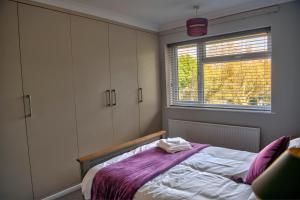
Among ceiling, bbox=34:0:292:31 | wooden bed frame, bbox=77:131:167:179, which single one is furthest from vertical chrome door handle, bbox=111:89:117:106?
ceiling, bbox=34:0:292:31

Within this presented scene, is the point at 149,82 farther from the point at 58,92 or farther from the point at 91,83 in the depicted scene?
the point at 58,92

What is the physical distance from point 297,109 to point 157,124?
7.37ft

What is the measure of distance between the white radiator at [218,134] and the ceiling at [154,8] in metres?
1.72

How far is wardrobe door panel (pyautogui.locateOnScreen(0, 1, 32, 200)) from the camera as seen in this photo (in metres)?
2.18

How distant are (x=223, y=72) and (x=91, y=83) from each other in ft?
6.74

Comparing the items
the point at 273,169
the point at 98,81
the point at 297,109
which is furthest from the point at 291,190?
the point at 98,81

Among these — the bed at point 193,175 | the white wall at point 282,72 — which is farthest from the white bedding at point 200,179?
the white wall at point 282,72

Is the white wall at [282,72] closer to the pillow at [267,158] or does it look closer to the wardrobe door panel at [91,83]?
the pillow at [267,158]

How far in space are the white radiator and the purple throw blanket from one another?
1.28 m

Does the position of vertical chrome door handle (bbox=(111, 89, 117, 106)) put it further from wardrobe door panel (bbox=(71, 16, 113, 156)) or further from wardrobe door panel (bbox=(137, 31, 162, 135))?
wardrobe door panel (bbox=(137, 31, 162, 135))

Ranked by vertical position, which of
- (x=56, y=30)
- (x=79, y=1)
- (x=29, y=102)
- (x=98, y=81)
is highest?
(x=79, y=1)

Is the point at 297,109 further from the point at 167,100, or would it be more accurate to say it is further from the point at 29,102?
the point at 29,102

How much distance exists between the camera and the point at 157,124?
161 inches

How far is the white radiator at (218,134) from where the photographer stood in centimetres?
305
